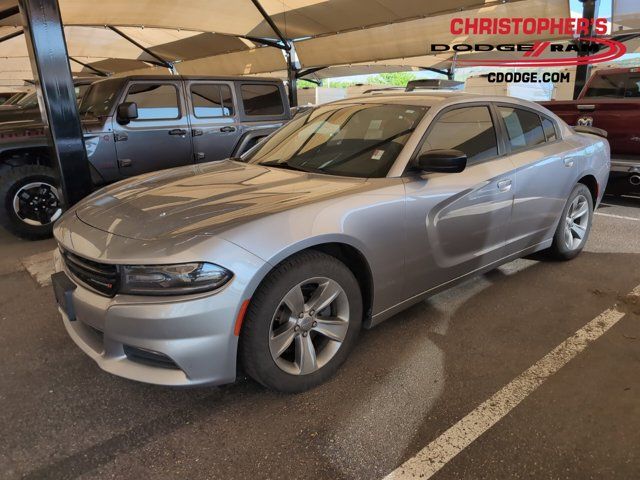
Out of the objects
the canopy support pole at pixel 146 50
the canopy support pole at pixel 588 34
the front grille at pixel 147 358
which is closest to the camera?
the front grille at pixel 147 358

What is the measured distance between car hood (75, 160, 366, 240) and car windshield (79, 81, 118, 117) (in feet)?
10.9

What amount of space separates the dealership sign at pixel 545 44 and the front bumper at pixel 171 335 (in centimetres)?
1134

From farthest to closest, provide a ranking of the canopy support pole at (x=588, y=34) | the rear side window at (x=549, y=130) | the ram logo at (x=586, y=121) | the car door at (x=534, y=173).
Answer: the canopy support pole at (x=588, y=34), the ram logo at (x=586, y=121), the rear side window at (x=549, y=130), the car door at (x=534, y=173)

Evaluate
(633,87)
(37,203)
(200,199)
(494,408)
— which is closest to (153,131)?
(37,203)

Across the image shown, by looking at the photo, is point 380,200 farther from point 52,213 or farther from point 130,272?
point 52,213

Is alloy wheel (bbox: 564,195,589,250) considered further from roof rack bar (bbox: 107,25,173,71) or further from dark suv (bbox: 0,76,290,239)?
roof rack bar (bbox: 107,25,173,71)

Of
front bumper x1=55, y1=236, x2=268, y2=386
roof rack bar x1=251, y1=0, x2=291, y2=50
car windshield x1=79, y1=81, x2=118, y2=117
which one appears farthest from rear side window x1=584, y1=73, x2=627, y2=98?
roof rack bar x1=251, y1=0, x2=291, y2=50

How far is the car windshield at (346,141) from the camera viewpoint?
2.98m

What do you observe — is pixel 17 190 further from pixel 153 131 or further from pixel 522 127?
pixel 522 127

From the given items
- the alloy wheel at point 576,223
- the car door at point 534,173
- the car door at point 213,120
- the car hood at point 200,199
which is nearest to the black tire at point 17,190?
the car door at point 213,120

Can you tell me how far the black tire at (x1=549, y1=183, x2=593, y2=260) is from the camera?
417 centimetres

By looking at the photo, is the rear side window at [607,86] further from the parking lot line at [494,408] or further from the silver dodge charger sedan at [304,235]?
the parking lot line at [494,408]

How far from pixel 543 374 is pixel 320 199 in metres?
1.67

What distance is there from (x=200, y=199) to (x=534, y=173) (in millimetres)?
2591
